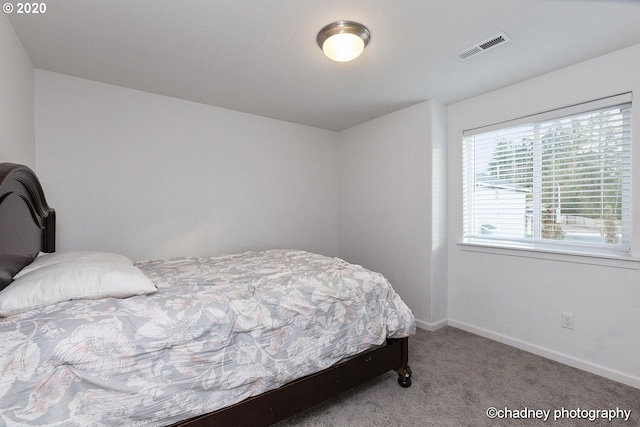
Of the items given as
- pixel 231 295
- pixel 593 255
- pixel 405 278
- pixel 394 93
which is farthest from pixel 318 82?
pixel 593 255

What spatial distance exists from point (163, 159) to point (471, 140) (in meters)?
3.08

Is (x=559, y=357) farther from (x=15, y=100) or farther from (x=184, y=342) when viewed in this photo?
(x=15, y=100)

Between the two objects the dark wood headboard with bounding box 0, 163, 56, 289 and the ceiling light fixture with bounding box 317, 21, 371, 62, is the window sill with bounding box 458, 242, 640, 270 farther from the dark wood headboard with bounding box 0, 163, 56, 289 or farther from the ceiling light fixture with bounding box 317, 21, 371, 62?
the dark wood headboard with bounding box 0, 163, 56, 289

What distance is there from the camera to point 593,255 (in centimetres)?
227

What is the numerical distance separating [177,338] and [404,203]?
262cm

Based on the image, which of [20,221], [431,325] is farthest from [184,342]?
[431,325]

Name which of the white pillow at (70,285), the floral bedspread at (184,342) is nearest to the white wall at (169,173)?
the floral bedspread at (184,342)

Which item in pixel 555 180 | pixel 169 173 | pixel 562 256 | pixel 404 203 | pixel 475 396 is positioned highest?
pixel 169 173

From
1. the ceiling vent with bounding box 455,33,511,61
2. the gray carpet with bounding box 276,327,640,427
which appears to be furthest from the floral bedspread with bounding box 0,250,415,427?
the ceiling vent with bounding box 455,33,511,61

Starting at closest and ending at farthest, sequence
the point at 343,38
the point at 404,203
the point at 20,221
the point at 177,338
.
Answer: the point at 177,338, the point at 20,221, the point at 343,38, the point at 404,203

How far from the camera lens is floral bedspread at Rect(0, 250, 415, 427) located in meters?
1.09

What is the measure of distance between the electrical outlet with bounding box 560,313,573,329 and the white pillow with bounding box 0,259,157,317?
296 cm

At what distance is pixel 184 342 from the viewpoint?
136 centimetres

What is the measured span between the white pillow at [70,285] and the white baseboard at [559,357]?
9.54ft
